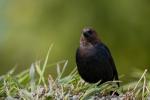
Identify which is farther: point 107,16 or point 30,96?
point 107,16

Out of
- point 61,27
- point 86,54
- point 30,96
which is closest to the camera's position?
point 30,96

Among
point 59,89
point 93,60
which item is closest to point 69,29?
point 93,60

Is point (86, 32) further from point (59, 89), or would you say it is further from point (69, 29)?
point (69, 29)

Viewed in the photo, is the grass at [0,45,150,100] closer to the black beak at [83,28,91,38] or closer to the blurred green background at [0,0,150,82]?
the black beak at [83,28,91,38]

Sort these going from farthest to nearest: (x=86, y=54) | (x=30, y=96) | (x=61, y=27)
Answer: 1. (x=61, y=27)
2. (x=86, y=54)
3. (x=30, y=96)

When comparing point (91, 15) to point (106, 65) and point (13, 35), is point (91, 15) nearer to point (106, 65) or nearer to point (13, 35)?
point (13, 35)

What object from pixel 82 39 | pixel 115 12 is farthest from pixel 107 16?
pixel 82 39

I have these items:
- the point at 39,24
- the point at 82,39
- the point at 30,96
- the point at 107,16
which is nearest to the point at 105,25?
the point at 107,16

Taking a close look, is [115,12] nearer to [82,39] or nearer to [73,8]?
[73,8]
